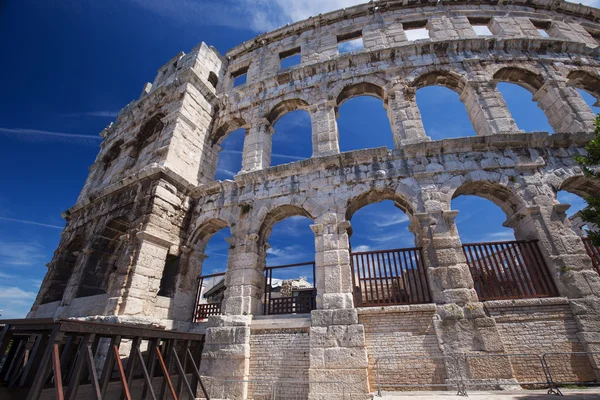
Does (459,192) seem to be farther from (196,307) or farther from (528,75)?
(196,307)

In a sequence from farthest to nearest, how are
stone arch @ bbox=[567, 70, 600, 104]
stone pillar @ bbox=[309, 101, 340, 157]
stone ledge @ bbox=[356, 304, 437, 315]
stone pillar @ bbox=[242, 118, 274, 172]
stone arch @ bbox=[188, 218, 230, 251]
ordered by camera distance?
stone arch @ bbox=[567, 70, 600, 104] < stone pillar @ bbox=[242, 118, 274, 172] < stone pillar @ bbox=[309, 101, 340, 157] < stone arch @ bbox=[188, 218, 230, 251] < stone ledge @ bbox=[356, 304, 437, 315]

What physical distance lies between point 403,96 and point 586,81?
671 centimetres

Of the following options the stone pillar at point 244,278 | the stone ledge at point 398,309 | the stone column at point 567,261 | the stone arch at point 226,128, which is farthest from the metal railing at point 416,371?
the stone arch at point 226,128

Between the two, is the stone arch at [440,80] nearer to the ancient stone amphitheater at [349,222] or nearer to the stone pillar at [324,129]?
the ancient stone amphitheater at [349,222]

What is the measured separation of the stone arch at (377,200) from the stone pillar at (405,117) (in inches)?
59.3

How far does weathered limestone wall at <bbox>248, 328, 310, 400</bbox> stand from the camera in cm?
574

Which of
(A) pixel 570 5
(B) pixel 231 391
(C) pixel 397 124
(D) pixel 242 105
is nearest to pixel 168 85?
(D) pixel 242 105

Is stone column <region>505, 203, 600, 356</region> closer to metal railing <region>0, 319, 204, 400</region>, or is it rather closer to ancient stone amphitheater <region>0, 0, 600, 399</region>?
ancient stone amphitheater <region>0, 0, 600, 399</region>

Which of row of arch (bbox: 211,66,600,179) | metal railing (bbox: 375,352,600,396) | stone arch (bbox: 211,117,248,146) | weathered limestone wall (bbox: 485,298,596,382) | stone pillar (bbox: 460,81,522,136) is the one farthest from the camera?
stone arch (bbox: 211,117,248,146)

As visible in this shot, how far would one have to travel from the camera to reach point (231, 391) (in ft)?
18.9

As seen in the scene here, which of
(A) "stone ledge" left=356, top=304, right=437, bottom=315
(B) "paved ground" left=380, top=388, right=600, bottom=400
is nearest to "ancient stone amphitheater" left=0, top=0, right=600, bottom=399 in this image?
(A) "stone ledge" left=356, top=304, right=437, bottom=315

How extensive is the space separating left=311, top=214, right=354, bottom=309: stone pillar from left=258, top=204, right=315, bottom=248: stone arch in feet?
2.17

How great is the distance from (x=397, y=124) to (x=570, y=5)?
1141 centimetres

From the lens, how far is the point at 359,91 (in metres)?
9.84
